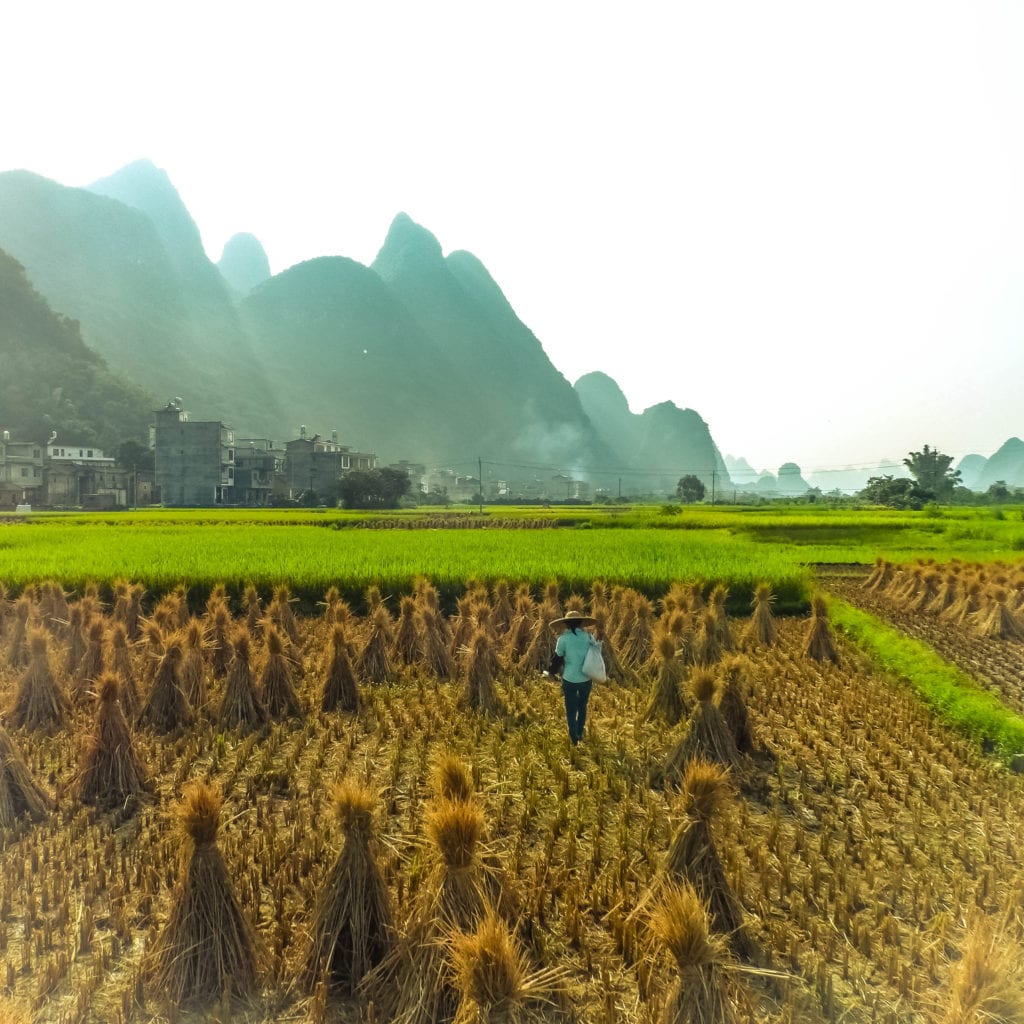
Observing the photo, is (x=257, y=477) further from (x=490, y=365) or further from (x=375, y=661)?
(x=490, y=365)

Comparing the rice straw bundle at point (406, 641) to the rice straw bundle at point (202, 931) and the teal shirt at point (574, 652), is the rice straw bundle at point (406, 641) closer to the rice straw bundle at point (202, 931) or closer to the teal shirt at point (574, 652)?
the teal shirt at point (574, 652)

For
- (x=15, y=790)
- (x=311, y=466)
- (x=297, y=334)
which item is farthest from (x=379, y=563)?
(x=297, y=334)

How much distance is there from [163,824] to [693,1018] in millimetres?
4204

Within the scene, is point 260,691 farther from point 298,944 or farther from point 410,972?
point 410,972

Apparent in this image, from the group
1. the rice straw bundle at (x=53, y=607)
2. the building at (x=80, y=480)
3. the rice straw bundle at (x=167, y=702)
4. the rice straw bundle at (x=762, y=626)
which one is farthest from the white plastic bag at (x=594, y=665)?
the building at (x=80, y=480)

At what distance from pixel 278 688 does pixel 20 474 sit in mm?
55300

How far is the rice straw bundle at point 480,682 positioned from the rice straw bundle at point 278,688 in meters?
1.95

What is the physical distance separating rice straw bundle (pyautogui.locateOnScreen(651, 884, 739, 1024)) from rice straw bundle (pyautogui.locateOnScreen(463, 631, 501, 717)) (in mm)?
5438

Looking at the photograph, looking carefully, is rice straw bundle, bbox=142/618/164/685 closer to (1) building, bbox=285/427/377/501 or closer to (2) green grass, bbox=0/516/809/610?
(2) green grass, bbox=0/516/809/610

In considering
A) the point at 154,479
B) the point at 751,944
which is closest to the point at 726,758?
the point at 751,944

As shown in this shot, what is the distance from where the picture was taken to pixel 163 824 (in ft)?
17.6

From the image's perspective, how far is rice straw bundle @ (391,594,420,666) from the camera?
1048 centimetres

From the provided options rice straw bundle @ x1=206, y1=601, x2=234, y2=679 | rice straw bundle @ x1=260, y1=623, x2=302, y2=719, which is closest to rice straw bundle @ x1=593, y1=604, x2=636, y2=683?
rice straw bundle @ x1=260, y1=623, x2=302, y2=719

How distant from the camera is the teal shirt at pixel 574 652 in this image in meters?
6.84
